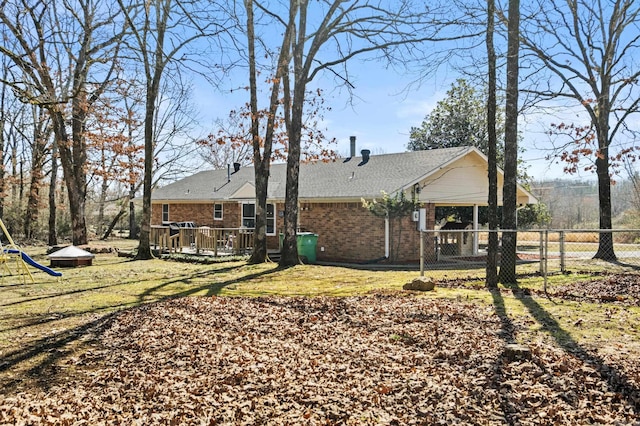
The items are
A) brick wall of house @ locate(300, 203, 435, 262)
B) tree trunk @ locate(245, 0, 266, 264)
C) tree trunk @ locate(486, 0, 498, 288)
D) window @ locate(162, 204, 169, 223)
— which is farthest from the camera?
window @ locate(162, 204, 169, 223)

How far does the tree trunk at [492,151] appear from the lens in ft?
32.0

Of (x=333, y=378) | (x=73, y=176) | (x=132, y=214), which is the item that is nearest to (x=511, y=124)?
(x=333, y=378)

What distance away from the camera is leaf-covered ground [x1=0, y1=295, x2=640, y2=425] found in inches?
165

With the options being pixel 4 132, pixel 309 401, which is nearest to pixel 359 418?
pixel 309 401

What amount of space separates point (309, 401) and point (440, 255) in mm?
15929

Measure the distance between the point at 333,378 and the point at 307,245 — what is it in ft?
42.5

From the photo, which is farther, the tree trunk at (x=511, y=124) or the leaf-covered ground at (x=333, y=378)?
the tree trunk at (x=511, y=124)

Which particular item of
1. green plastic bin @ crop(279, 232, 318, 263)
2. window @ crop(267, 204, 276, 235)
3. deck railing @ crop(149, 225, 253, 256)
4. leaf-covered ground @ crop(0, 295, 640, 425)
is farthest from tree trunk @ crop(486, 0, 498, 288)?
window @ crop(267, 204, 276, 235)

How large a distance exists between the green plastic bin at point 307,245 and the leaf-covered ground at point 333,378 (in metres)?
10.6

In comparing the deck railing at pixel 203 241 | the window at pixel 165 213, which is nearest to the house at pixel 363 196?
the deck railing at pixel 203 241

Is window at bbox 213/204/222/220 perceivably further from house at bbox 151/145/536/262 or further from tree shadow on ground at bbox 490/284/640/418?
tree shadow on ground at bbox 490/284/640/418

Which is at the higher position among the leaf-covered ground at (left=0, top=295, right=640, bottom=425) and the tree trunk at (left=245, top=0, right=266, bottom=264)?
the tree trunk at (left=245, top=0, right=266, bottom=264)

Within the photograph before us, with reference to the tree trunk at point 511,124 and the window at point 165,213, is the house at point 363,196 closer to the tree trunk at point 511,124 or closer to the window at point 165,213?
the window at point 165,213

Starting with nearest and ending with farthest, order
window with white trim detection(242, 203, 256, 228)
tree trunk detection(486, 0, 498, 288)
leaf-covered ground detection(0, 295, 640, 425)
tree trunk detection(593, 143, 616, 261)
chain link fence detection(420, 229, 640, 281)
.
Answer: leaf-covered ground detection(0, 295, 640, 425) < tree trunk detection(486, 0, 498, 288) < chain link fence detection(420, 229, 640, 281) < tree trunk detection(593, 143, 616, 261) < window with white trim detection(242, 203, 256, 228)
